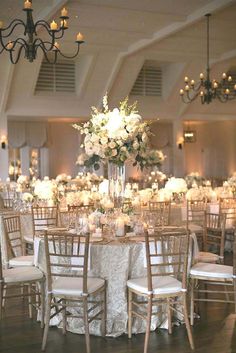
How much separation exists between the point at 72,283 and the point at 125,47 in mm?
10862

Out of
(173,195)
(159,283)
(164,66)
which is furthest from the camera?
(164,66)

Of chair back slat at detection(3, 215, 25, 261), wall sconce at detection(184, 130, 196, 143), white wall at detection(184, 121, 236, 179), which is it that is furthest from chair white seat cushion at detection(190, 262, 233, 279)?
white wall at detection(184, 121, 236, 179)

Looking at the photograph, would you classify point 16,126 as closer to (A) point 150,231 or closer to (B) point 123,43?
(B) point 123,43

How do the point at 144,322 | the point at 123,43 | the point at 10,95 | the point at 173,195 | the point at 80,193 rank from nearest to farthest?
the point at 144,322
the point at 80,193
the point at 173,195
the point at 123,43
the point at 10,95

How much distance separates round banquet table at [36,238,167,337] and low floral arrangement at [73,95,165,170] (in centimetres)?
104

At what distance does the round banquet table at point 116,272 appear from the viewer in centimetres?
489

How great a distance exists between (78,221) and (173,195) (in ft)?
12.7

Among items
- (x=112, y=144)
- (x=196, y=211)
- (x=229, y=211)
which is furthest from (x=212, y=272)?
(x=229, y=211)

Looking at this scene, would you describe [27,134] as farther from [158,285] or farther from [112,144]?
[158,285]

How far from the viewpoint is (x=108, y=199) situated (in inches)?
230

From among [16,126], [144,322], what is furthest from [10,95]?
[144,322]

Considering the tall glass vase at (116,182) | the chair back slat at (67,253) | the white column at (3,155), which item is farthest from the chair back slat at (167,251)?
the white column at (3,155)

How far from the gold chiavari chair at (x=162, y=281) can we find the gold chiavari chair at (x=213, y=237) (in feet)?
1.84

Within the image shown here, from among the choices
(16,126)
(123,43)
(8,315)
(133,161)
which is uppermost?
(123,43)
